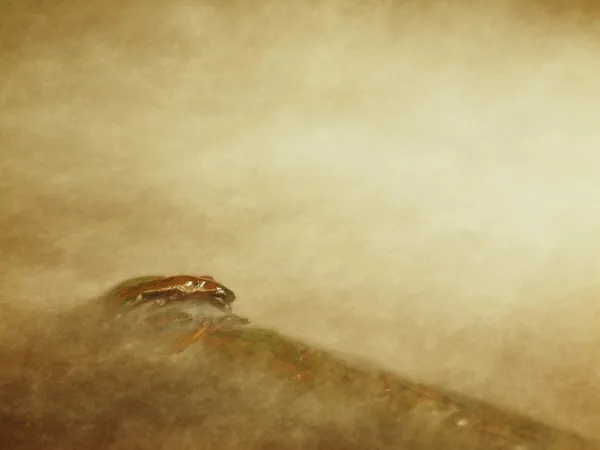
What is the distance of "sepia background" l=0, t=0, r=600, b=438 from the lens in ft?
4.56

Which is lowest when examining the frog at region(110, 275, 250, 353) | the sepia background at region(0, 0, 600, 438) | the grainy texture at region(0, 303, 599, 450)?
the grainy texture at region(0, 303, 599, 450)

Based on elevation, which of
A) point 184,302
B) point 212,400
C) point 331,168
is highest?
point 331,168

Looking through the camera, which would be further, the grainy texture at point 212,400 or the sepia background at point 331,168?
the sepia background at point 331,168

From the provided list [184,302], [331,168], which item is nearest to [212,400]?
[184,302]

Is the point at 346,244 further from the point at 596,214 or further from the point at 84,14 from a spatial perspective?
the point at 84,14

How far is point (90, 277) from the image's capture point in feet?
4.55

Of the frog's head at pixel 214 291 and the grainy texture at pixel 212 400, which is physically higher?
the frog's head at pixel 214 291

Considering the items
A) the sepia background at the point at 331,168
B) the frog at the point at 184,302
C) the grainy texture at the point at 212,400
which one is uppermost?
the sepia background at the point at 331,168

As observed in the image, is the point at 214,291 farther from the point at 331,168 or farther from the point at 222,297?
the point at 331,168

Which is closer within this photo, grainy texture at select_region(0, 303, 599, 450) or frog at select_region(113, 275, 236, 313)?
grainy texture at select_region(0, 303, 599, 450)

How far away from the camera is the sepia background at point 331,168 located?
1389 millimetres

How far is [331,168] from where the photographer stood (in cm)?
154

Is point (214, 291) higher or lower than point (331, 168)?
lower

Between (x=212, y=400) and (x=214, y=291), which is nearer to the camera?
(x=212, y=400)
